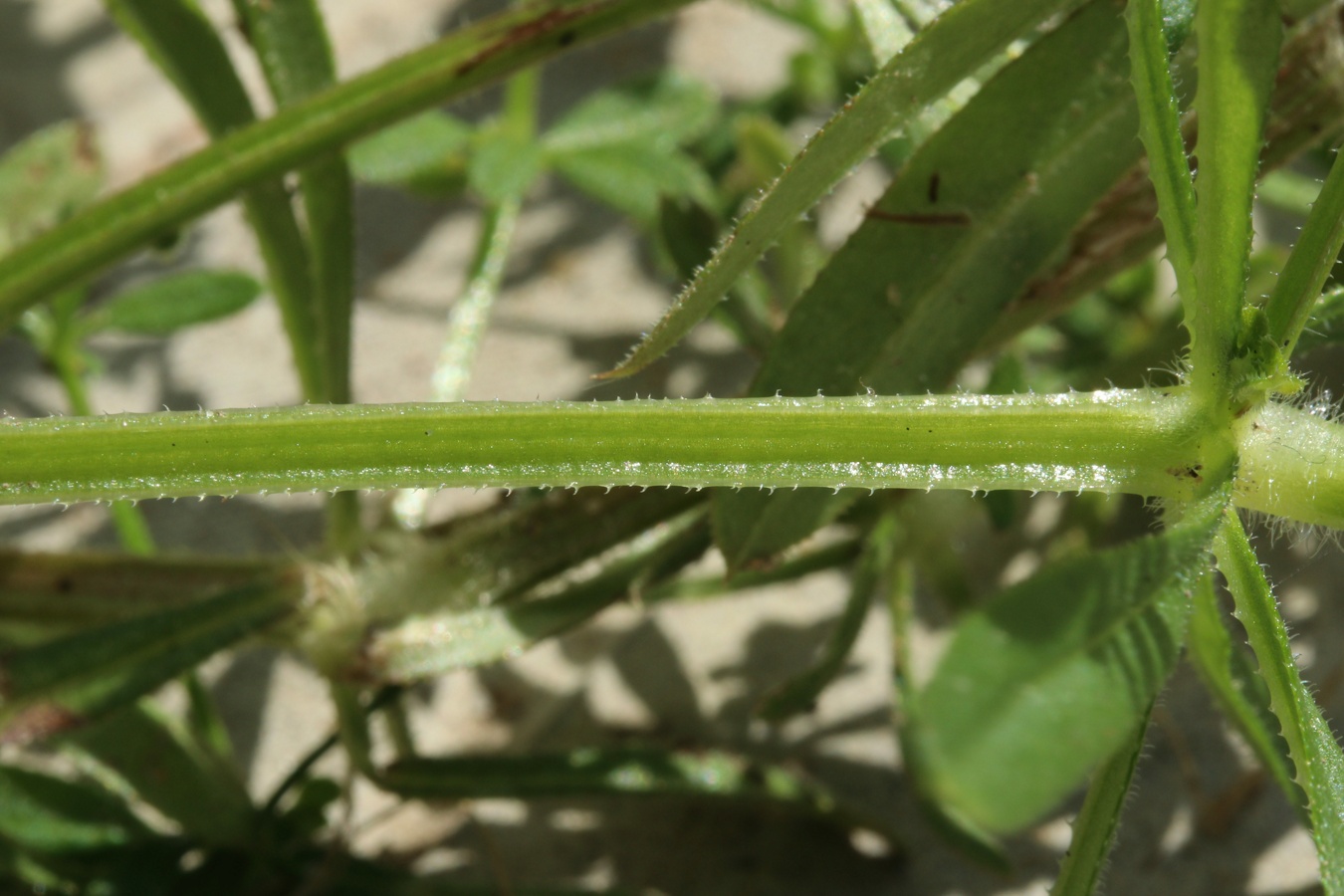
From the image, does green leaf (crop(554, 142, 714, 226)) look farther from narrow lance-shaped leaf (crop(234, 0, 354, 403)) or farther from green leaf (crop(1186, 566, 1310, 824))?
green leaf (crop(1186, 566, 1310, 824))

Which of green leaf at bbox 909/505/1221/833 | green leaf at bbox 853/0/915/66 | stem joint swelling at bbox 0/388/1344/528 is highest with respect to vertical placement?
green leaf at bbox 853/0/915/66

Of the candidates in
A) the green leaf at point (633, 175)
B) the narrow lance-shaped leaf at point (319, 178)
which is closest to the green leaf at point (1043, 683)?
the narrow lance-shaped leaf at point (319, 178)

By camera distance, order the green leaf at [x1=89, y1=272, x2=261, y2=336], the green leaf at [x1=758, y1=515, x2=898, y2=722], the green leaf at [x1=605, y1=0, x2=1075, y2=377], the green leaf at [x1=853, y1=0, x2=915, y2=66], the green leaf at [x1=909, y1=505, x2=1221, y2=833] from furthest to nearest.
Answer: the green leaf at [x1=89, y1=272, x2=261, y2=336] → the green leaf at [x1=758, y1=515, x2=898, y2=722] → the green leaf at [x1=853, y1=0, x2=915, y2=66] → the green leaf at [x1=605, y1=0, x2=1075, y2=377] → the green leaf at [x1=909, y1=505, x2=1221, y2=833]

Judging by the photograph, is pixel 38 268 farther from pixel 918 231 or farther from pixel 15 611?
pixel 918 231

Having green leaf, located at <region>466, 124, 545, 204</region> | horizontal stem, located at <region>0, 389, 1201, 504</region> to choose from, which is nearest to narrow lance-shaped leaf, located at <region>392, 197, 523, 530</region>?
green leaf, located at <region>466, 124, 545, 204</region>

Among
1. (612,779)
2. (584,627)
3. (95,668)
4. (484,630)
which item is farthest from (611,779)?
(95,668)

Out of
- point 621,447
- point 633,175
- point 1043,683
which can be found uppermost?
point 633,175

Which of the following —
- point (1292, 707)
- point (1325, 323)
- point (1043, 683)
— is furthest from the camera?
point (1325, 323)

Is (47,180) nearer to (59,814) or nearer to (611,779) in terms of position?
(59,814)
